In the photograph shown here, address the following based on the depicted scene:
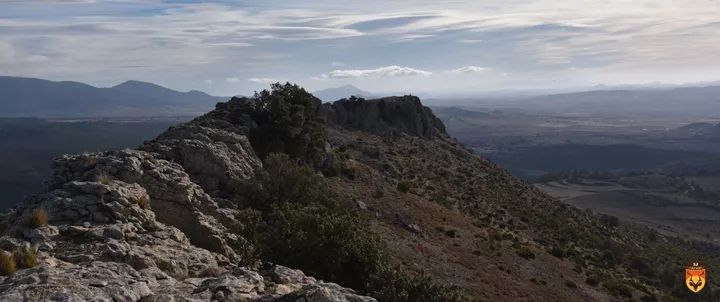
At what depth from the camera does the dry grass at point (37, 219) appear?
15.9 metres

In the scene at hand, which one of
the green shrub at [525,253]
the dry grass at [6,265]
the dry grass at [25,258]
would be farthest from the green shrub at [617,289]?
the dry grass at [6,265]

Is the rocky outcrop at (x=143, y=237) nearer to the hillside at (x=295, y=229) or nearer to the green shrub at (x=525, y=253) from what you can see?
the hillside at (x=295, y=229)

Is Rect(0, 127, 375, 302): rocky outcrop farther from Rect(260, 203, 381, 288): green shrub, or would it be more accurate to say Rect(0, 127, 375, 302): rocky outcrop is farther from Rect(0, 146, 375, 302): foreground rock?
Rect(260, 203, 381, 288): green shrub

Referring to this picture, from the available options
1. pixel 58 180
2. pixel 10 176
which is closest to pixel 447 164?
pixel 58 180

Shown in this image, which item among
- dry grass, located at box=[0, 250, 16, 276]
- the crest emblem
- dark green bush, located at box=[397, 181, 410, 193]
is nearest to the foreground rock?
dry grass, located at box=[0, 250, 16, 276]

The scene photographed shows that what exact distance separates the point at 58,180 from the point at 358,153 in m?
33.7

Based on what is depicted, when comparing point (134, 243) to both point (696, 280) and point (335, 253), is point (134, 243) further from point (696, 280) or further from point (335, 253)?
point (696, 280)

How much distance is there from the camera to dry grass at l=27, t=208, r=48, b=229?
626 inches

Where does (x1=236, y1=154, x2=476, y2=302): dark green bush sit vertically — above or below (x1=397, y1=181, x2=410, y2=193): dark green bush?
above

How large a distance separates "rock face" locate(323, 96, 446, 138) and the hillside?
32.3 ft

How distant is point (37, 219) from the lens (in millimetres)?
16000

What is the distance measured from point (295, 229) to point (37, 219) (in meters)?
7.31

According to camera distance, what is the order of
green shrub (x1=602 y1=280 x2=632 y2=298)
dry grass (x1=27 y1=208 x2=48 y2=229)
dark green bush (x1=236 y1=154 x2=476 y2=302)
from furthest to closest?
green shrub (x1=602 y1=280 x2=632 y2=298), dry grass (x1=27 y1=208 x2=48 y2=229), dark green bush (x1=236 y1=154 x2=476 y2=302)

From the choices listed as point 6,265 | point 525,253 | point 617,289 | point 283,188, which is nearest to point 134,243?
point 6,265
